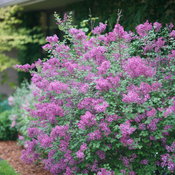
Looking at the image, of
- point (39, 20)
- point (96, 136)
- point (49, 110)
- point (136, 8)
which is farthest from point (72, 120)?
point (39, 20)

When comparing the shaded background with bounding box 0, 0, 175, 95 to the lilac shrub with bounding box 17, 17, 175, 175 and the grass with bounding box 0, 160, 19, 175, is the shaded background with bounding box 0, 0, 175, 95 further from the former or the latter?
the grass with bounding box 0, 160, 19, 175

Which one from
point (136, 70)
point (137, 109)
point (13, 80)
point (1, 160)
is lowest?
point (13, 80)

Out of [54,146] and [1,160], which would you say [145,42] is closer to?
[54,146]

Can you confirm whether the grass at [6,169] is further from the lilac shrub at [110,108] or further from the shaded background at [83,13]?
the shaded background at [83,13]

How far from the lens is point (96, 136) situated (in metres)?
3.73

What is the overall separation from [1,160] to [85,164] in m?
2.49

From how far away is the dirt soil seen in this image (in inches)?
220

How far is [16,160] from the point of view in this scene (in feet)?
20.6

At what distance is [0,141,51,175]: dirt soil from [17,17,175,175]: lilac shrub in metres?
1.16

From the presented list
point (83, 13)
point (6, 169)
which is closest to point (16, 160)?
point (6, 169)

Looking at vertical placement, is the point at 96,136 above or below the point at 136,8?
below

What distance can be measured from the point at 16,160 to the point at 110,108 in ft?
9.80

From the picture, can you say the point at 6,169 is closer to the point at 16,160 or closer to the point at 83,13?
the point at 16,160

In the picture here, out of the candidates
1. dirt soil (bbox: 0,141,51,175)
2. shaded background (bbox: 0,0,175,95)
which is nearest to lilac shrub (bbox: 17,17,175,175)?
shaded background (bbox: 0,0,175,95)
